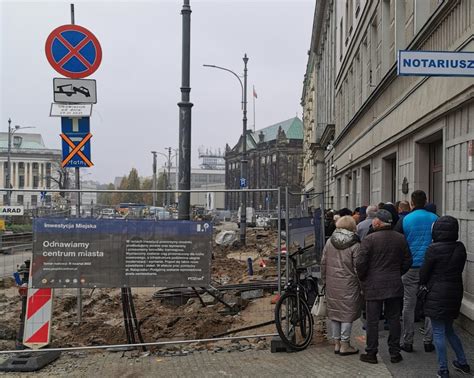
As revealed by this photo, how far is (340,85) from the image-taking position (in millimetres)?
25484

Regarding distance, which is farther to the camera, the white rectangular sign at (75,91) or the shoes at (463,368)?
the white rectangular sign at (75,91)

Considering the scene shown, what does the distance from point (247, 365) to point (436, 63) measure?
13.2 ft

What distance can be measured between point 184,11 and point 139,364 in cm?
677

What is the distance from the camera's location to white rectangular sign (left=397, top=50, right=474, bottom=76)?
5348mm

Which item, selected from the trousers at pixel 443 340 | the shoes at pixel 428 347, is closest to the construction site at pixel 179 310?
the shoes at pixel 428 347

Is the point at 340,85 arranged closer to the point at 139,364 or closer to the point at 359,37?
the point at 359,37

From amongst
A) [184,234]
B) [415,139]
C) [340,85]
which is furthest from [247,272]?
[340,85]

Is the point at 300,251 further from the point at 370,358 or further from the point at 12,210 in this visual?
the point at 12,210

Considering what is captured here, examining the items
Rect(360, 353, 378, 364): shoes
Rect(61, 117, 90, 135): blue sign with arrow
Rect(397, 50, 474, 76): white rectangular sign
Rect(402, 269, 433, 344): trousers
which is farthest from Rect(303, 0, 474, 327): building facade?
Rect(61, 117, 90, 135): blue sign with arrow

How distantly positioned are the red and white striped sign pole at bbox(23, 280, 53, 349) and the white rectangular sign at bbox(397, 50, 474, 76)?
5.05m

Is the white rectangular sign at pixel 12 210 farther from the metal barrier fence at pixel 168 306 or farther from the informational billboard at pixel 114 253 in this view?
the informational billboard at pixel 114 253

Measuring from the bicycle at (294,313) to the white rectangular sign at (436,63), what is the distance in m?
2.66

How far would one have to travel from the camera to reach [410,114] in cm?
1026

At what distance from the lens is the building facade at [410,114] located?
7.12m
